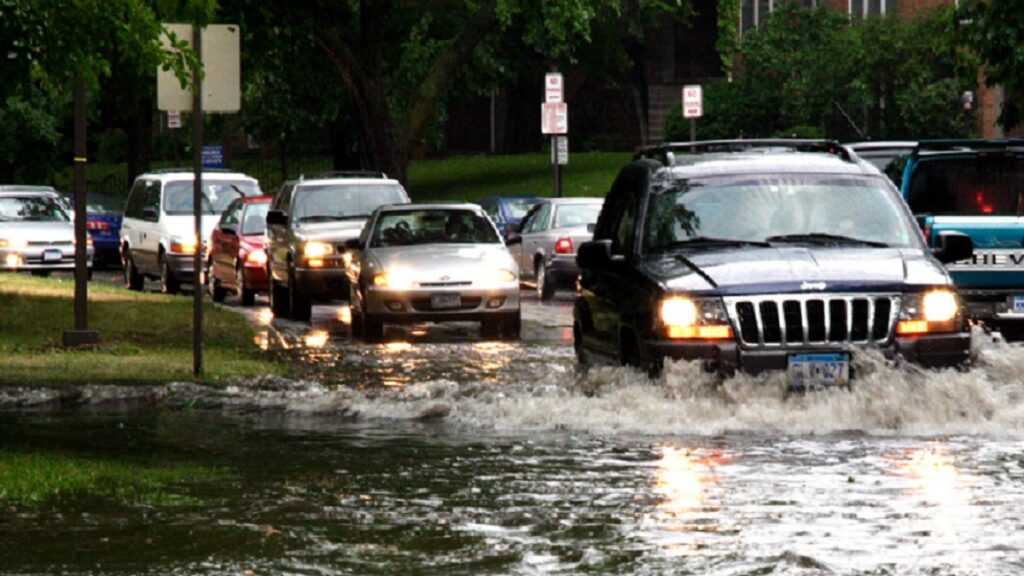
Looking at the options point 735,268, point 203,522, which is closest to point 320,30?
point 735,268

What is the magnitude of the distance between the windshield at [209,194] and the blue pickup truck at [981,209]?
53.4ft

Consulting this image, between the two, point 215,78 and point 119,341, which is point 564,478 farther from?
point 119,341

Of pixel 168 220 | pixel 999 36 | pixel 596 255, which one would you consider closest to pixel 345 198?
pixel 168 220

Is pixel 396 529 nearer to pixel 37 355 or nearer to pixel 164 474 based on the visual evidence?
pixel 164 474

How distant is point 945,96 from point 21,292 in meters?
32.1

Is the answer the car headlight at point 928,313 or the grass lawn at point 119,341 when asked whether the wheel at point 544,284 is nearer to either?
the grass lawn at point 119,341

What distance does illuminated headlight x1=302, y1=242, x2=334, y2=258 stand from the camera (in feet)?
94.0

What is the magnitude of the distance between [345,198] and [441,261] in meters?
5.47

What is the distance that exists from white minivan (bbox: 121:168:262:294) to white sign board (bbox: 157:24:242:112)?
53.0 ft

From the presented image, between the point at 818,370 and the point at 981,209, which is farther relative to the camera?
Answer: the point at 981,209

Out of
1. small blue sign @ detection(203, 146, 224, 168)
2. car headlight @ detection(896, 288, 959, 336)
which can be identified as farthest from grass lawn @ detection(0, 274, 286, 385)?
small blue sign @ detection(203, 146, 224, 168)

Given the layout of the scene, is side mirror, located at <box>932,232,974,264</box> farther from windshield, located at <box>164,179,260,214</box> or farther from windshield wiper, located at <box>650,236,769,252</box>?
windshield, located at <box>164,179,260,214</box>

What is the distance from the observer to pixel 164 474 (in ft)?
39.3

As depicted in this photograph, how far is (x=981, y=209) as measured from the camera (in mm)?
21281
